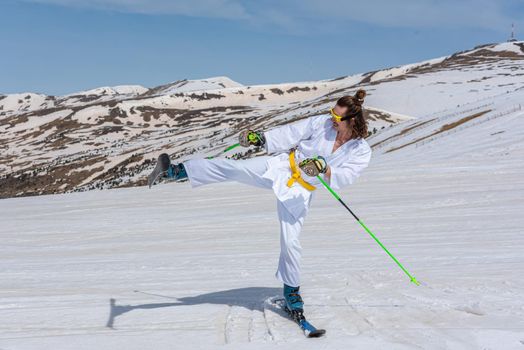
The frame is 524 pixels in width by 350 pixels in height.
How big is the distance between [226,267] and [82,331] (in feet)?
9.57

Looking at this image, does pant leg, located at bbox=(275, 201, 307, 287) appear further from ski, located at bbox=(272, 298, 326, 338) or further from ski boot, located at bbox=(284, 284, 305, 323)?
ski, located at bbox=(272, 298, 326, 338)

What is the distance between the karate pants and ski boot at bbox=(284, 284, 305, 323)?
0.21ft

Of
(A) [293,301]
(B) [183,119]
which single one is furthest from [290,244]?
(B) [183,119]

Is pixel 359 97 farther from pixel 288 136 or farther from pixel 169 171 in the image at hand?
pixel 169 171

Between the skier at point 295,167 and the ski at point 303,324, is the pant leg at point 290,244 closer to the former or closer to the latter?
the skier at point 295,167

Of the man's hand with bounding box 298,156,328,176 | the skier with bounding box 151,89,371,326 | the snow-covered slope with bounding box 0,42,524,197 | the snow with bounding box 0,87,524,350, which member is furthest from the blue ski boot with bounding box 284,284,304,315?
the snow-covered slope with bounding box 0,42,524,197

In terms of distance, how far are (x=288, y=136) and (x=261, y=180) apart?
0.61 m

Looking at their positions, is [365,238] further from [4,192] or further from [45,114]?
[45,114]

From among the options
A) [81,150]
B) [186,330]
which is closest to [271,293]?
[186,330]

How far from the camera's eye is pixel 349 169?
472cm

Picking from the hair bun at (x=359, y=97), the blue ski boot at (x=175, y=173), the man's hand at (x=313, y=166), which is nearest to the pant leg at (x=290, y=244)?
the man's hand at (x=313, y=166)

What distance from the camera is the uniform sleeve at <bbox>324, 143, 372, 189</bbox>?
4.64m

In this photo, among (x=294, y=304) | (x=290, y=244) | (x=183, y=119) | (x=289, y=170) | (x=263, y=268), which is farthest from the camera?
(x=183, y=119)

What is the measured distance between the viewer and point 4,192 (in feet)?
168
